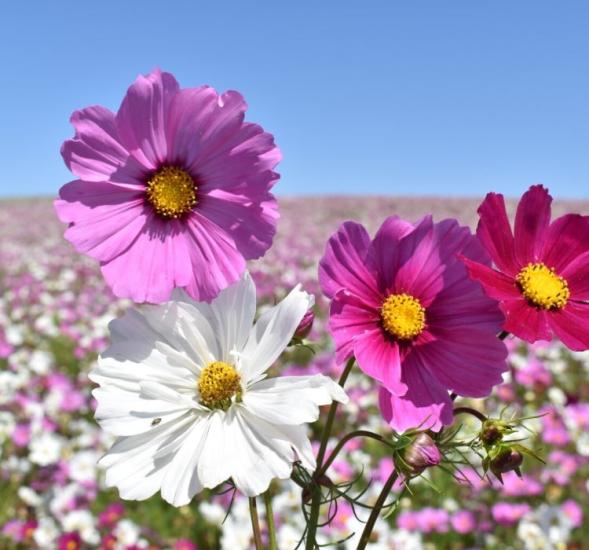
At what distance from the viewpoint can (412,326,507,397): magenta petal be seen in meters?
0.70

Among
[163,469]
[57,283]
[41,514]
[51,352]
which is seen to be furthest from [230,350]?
[57,283]

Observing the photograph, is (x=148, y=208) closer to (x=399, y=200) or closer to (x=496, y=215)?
(x=496, y=215)

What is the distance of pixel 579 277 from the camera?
80 centimetres

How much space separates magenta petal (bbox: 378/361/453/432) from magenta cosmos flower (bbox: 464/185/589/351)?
0.11 metres

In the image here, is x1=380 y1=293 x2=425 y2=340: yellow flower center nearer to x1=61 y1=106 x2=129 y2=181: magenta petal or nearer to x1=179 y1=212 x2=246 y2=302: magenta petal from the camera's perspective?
x1=179 y1=212 x2=246 y2=302: magenta petal

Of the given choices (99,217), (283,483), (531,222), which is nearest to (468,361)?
(531,222)

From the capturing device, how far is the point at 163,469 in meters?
0.72

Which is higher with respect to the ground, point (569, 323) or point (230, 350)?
point (569, 323)

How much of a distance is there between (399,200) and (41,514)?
16864mm

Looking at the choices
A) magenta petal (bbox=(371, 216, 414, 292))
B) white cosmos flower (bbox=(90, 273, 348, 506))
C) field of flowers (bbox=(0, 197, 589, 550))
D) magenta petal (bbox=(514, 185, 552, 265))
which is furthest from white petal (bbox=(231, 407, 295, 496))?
field of flowers (bbox=(0, 197, 589, 550))

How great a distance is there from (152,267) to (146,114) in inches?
6.5

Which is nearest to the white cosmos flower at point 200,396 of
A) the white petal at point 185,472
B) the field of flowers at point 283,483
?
the white petal at point 185,472

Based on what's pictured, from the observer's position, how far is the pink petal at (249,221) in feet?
2.34

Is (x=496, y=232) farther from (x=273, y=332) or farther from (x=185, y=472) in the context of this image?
(x=185, y=472)
